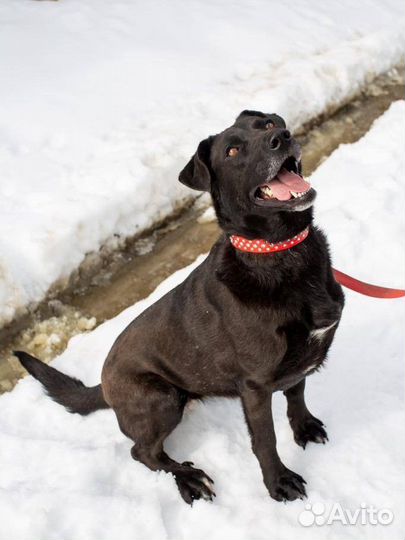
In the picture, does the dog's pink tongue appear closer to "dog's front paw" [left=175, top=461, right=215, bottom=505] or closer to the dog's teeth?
the dog's teeth

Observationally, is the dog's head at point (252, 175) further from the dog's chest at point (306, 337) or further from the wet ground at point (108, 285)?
the wet ground at point (108, 285)

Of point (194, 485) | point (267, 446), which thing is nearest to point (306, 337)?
point (267, 446)

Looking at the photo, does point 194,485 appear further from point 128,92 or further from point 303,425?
point 128,92

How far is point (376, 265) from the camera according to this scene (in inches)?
170

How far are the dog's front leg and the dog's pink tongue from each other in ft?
2.97

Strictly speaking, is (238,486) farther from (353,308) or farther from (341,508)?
(353,308)

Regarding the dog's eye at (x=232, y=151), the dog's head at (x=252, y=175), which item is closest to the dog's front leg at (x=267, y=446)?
the dog's head at (x=252, y=175)


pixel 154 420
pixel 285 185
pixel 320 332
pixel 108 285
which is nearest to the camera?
pixel 285 185

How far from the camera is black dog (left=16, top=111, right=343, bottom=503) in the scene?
243 cm

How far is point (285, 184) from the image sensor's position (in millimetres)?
2402

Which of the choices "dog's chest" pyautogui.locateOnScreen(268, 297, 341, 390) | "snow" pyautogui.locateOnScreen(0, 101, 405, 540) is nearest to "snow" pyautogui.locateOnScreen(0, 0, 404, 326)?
"snow" pyautogui.locateOnScreen(0, 101, 405, 540)

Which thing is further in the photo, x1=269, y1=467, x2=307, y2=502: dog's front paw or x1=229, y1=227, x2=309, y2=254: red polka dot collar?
x1=269, y1=467, x2=307, y2=502: dog's front paw

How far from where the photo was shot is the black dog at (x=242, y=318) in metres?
2.43

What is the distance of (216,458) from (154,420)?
20.1 inches
